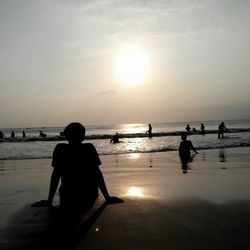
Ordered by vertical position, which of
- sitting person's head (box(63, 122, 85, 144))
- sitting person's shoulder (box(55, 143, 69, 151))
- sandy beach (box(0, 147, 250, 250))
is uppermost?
sitting person's head (box(63, 122, 85, 144))

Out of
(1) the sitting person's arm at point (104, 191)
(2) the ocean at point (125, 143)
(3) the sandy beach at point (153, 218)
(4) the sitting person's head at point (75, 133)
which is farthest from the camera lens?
(2) the ocean at point (125, 143)

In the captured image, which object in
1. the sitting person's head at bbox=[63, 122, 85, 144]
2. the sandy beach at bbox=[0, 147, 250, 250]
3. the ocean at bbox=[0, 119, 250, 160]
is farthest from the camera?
the ocean at bbox=[0, 119, 250, 160]

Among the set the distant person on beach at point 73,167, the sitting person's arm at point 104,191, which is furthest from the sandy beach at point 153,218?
the distant person on beach at point 73,167

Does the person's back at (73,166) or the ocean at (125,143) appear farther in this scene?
the ocean at (125,143)

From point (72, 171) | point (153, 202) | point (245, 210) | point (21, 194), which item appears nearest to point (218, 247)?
point (245, 210)

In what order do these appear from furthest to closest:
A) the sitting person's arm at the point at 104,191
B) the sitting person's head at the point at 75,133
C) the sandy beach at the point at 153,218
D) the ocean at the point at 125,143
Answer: the ocean at the point at 125,143
the sitting person's arm at the point at 104,191
the sitting person's head at the point at 75,133
the sandy beach at the point at 153,218

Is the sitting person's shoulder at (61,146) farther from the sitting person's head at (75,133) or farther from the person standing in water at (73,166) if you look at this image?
the sitting person's head at (75,133)

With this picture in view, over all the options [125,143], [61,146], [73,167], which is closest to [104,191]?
[73,167]

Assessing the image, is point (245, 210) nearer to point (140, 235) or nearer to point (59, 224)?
point (140, 235)

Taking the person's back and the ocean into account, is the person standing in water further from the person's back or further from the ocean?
the ocean

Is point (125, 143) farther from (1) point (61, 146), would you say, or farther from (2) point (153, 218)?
(2) point (153, 218)

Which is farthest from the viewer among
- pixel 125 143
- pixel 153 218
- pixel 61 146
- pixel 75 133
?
pixel 125 143

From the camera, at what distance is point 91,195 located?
7.50 metres

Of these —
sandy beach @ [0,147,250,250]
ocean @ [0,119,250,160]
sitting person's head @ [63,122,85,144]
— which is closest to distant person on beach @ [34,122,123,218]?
sitting person's head @ [63,122,85,144]
